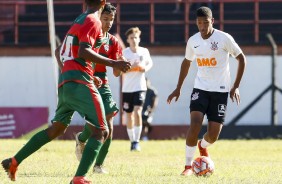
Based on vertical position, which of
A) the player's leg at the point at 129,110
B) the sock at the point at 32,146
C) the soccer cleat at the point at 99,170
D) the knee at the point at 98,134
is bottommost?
the player's leg at the point at 129,110

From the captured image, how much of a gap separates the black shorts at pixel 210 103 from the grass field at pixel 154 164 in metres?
0.79

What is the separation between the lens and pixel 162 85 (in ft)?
88.6

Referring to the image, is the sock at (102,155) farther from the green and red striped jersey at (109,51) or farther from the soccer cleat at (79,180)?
the soccer cleat at (79,180)

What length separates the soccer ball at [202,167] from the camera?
1216cm

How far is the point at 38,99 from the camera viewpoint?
27.5 m

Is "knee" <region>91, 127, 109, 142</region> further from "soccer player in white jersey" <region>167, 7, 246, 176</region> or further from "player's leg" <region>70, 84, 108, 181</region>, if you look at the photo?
"soccer player in white jersey" <region>167, 7, 246, 176</region>

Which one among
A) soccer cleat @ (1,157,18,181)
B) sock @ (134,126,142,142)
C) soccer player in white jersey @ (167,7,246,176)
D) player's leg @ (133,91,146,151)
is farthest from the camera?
player's leg @ (133,91,146,151)

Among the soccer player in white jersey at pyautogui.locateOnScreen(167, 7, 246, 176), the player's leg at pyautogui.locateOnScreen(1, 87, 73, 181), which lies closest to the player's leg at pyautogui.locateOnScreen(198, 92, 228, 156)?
the soccer player in white jersey at pyautogui.locateOnScreen(167, 7, 246, 176)

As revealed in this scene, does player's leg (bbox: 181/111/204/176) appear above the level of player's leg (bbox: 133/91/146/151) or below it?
above

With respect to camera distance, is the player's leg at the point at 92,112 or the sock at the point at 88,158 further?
the player's leg at the point at 92,112

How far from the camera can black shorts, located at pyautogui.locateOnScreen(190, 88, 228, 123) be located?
12609mm

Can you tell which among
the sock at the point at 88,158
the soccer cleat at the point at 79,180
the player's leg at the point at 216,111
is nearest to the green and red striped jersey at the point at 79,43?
the sock at the point at 88,158

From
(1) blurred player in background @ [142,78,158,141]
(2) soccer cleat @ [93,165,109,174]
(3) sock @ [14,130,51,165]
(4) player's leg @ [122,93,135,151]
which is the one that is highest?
(3) sock @ [14,130,51,165]

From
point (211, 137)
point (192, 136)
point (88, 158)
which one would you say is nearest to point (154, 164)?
point (211, 137)
